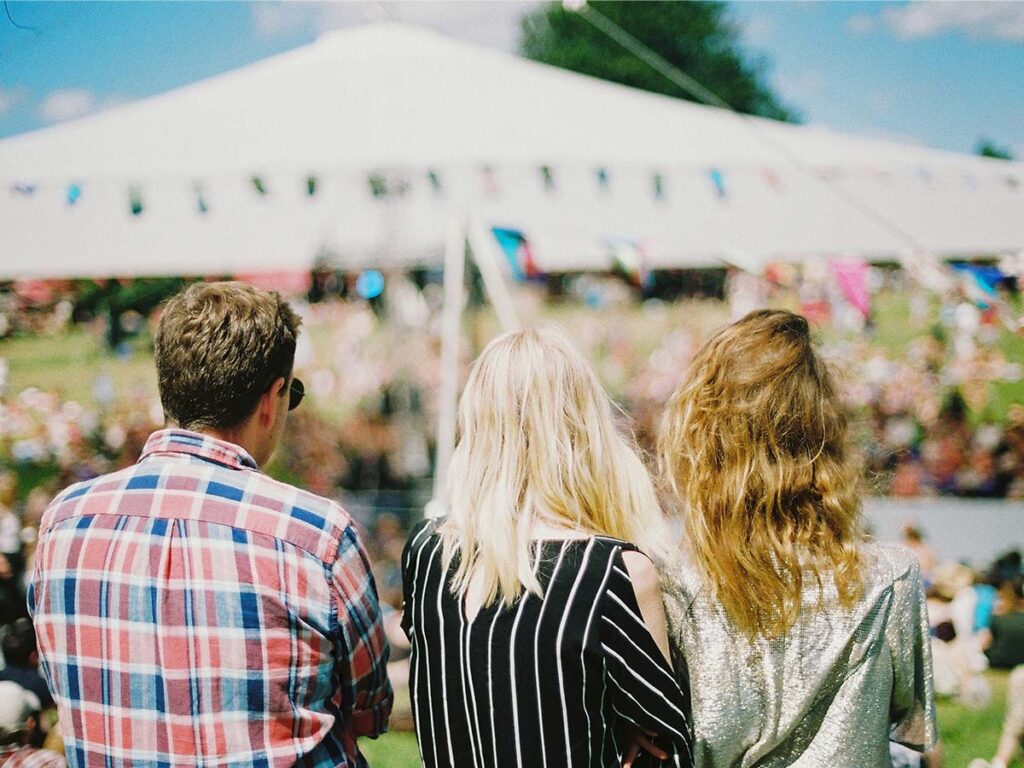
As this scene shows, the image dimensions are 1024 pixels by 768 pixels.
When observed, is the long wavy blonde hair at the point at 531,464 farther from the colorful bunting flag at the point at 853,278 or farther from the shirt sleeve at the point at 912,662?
the colorful bunting flag at the point at 853,278

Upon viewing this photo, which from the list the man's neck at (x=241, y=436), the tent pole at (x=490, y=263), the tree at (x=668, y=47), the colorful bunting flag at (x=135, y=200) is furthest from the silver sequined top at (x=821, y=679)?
the tree at (x=668, y=47)

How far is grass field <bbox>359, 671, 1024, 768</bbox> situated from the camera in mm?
2961

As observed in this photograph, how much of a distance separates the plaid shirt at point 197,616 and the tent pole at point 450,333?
7.68ft

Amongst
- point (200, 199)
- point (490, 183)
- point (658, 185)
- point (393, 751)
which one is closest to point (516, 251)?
point (490, 183)

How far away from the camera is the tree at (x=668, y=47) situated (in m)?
31.0

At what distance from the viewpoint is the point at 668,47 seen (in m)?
33.9

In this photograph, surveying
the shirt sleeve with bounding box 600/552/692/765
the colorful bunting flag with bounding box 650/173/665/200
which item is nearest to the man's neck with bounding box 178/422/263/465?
the shirt sleeve with bounding box 600/552/692/765

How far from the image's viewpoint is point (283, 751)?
1287 millimetres

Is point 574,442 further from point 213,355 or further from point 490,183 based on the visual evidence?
point 490,183

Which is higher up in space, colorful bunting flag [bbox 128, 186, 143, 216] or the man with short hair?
colorful bunting flag [bbox 128, 186, 143, 216]

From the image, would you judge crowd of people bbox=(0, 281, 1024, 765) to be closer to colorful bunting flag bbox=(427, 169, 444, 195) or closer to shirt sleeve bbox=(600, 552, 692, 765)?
shirt sleeve bbox=(600, 552, 692, 765)

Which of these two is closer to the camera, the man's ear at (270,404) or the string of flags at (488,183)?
the man's ear at (270,404)

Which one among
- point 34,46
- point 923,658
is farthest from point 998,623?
point 34,46

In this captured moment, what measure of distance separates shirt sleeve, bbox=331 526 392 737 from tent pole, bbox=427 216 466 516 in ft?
7.32
